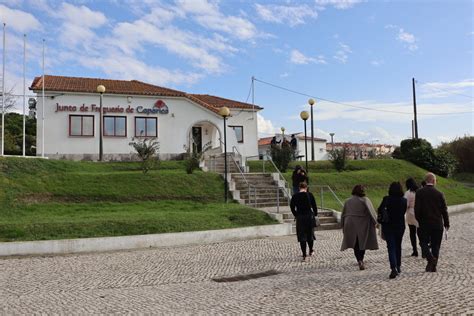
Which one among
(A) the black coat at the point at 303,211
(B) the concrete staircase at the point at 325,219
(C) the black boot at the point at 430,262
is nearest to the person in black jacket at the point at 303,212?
(A) the black coat at the point at 303,211

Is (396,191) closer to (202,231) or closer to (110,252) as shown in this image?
(202,231)

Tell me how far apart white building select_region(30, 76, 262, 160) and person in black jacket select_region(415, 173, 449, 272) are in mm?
18277

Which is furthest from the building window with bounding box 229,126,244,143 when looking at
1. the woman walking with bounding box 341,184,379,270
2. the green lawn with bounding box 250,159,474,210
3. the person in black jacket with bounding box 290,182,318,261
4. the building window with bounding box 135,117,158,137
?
the woman walking with bounding box 341,184,379,270

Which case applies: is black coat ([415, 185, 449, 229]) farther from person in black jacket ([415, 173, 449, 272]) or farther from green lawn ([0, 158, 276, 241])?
green lawn ([0, 158, 276, 241])

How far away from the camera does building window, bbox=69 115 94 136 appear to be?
25922 mm

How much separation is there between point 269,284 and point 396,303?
7.03 feet

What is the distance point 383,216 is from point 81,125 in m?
22.3

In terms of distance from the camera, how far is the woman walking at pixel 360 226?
26.8 ft

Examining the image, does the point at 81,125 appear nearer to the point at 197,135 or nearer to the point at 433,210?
the point at 197,135

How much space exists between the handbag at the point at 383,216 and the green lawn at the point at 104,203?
6043 mm

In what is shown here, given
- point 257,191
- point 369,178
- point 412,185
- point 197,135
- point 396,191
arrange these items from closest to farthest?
point 396,191 → point 412,185 → point 257,191 → point 369,178 → point 197,135

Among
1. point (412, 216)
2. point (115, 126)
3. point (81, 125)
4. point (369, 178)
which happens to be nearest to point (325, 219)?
point (412, 216)

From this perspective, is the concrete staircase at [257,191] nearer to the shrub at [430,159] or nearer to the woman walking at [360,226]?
the woman walking at [360,226]

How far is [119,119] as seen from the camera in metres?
27.1
